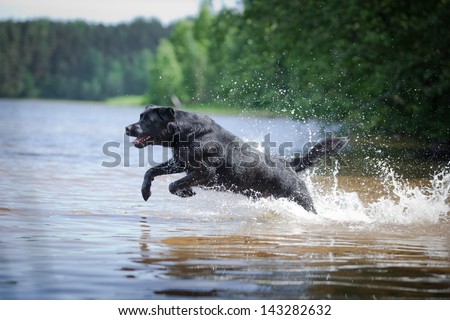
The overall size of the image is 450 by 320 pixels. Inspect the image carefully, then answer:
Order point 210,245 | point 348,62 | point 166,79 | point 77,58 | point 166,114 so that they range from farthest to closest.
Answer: point 77,58
point 166,79
point 348,62
point 166,114
point 210,245

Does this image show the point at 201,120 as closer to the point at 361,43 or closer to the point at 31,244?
the point at 31,244

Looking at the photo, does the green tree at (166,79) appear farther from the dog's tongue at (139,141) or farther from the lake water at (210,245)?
the dog's tongue at (139,141)

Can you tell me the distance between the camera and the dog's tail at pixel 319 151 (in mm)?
8641

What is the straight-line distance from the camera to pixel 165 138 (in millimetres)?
8219

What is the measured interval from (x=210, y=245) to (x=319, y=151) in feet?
8.08

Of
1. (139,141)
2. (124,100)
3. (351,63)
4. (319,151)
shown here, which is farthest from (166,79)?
(139,141)

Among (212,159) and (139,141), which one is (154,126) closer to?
(139,141)

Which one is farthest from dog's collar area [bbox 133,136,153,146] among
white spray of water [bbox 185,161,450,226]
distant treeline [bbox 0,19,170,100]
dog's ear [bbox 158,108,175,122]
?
distant treeline [bbox 0,19,170,100]

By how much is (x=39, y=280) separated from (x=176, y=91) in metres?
58.1

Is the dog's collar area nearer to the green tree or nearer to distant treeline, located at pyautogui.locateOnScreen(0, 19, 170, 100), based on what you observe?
the green tree

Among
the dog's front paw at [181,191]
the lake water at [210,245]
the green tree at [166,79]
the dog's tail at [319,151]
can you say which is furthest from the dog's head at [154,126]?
the green tree at [166,79]

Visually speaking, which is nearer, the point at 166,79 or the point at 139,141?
the point at 139,141

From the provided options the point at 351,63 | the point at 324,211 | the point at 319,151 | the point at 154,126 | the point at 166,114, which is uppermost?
the point at 351,63

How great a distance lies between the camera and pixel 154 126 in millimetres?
8172
